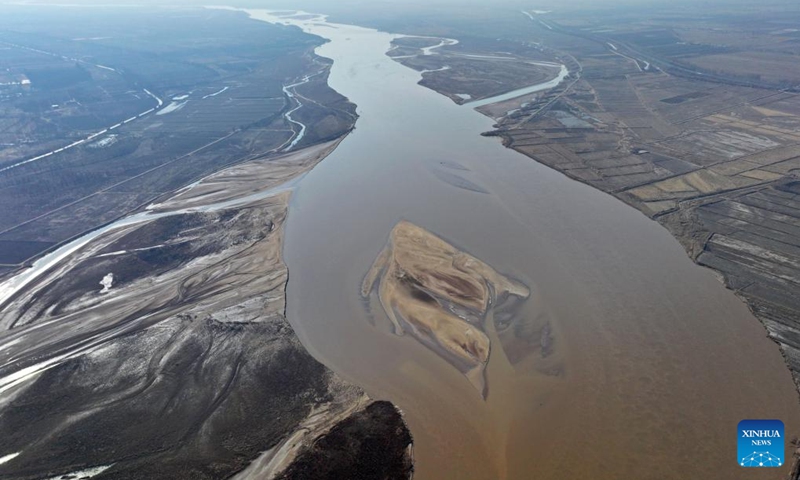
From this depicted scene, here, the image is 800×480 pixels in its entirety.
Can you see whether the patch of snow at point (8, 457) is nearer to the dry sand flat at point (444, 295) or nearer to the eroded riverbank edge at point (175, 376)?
the eroded riverbank edge at point (175, 376)

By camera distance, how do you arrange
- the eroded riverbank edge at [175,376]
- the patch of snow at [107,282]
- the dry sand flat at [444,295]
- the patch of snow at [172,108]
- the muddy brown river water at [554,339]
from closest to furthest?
the eroded riverbank edge at [175,376], the muddy brown river water at [554,339], the dry sand flat at [444,295], the patch of snow at [107,282], the patch of snow at [172,108]

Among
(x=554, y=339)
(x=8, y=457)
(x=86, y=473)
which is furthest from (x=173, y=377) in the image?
(x=554, y=339)

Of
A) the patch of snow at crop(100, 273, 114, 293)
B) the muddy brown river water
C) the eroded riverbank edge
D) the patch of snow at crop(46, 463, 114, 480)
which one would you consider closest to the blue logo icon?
the muddy brown river water

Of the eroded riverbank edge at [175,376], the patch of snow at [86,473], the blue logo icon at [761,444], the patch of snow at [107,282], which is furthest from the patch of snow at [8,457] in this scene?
the blue logo icon at [761,444]

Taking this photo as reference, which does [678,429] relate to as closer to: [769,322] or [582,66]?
[769,322]

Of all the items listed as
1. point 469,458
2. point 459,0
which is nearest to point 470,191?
point 469,458

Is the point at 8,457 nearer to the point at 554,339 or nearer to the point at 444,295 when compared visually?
the point at 444,295
